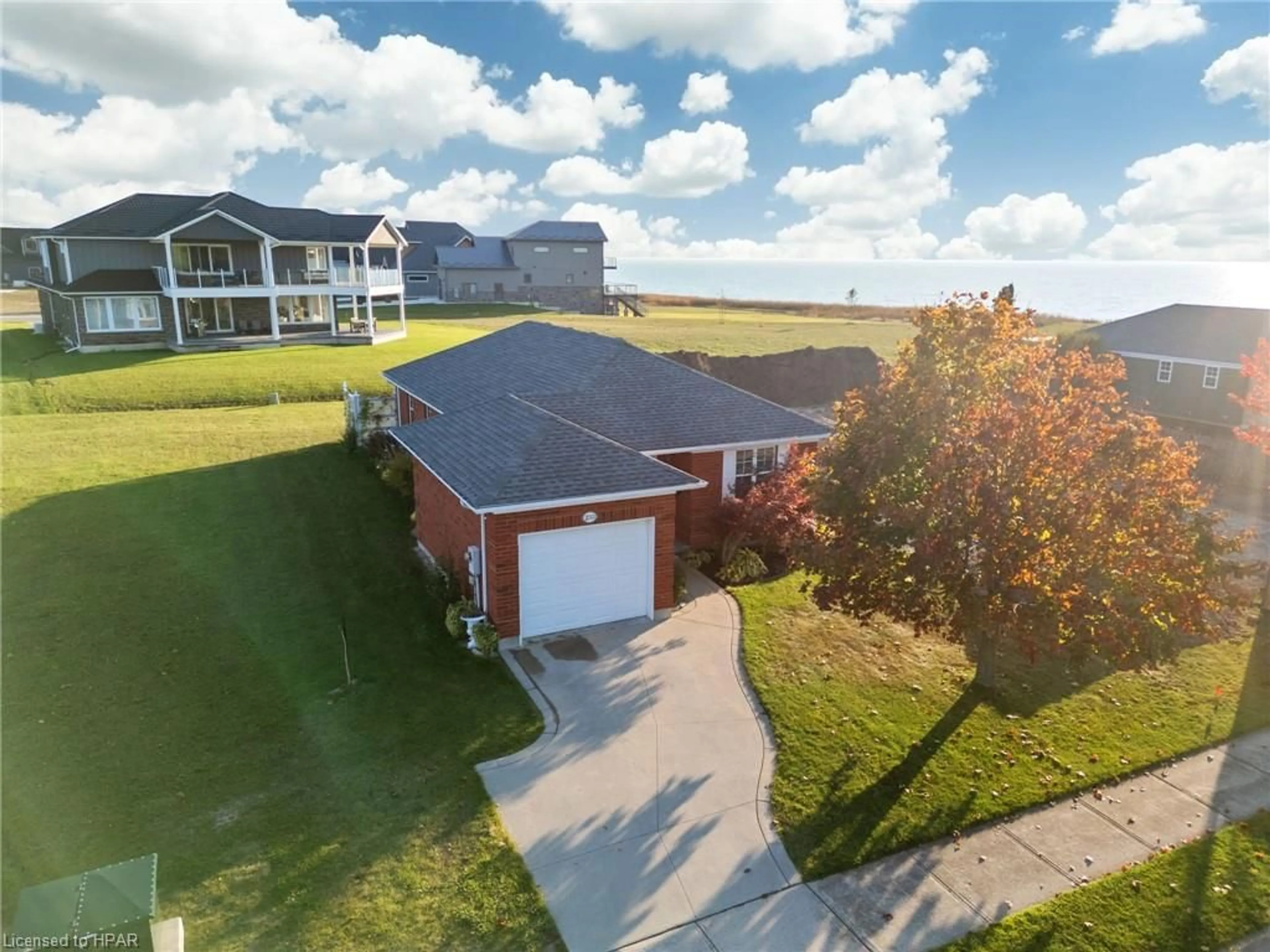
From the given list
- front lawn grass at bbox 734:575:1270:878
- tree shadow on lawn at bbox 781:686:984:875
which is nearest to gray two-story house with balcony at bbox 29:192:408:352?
front lawn grass at bbox 734:575:1270:878

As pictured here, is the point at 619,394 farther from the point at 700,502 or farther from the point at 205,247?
the point at 205,247

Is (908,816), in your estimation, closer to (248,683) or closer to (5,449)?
(248,683)

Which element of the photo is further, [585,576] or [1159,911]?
[585,576]

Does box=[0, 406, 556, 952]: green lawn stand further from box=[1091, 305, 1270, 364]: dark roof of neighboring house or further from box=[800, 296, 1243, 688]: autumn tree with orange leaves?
box=[1091, 305, 1270, 364]: dark roof of neighboring house

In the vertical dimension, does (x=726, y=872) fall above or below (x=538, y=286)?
below

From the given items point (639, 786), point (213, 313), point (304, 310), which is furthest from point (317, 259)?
point (639, 786)

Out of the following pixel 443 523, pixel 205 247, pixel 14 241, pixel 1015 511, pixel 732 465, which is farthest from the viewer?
pixel 14 241

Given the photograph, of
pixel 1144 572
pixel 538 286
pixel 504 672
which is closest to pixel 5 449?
pixel 504 672
